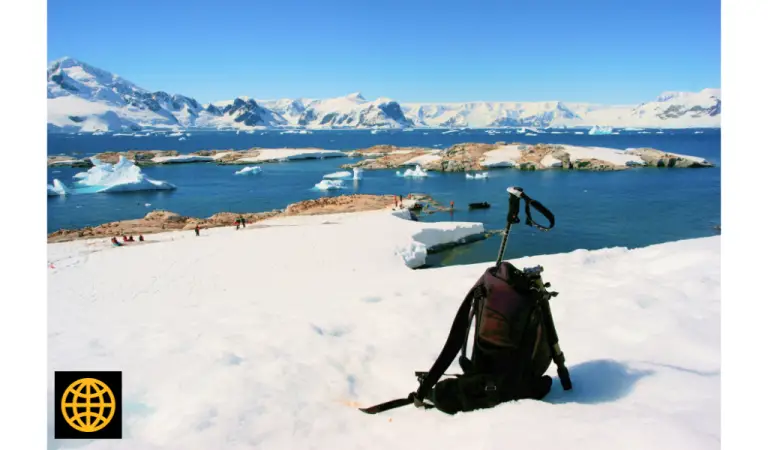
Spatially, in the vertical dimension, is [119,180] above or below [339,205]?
above

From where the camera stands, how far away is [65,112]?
149 m

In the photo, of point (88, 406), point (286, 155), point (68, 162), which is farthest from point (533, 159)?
point (68, 162)

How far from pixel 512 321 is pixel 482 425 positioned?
0.63 meters

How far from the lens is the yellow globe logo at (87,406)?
8.62 feet

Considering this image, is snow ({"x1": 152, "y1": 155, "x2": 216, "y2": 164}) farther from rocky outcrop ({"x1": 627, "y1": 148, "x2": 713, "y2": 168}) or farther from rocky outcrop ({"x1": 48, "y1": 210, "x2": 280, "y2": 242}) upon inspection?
rocky outcrop ({"x1": 627, "y1": 148, "x2": 713, "y2": 168})

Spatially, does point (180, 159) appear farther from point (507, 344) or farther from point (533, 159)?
point (507, 344)

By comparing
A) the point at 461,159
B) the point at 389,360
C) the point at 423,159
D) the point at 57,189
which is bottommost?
the point at 389,360

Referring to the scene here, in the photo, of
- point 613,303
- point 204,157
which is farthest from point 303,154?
point 613,303

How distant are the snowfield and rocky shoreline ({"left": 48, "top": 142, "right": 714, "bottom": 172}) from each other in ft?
169

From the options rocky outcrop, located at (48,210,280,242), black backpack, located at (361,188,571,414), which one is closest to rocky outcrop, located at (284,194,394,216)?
rocky outcrop, located at (48,210,280,242)

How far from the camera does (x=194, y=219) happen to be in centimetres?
2978

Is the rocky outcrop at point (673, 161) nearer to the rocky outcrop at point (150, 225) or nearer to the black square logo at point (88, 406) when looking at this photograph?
the rocky outcrop at point (150, 225)

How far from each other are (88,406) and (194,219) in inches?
1148
